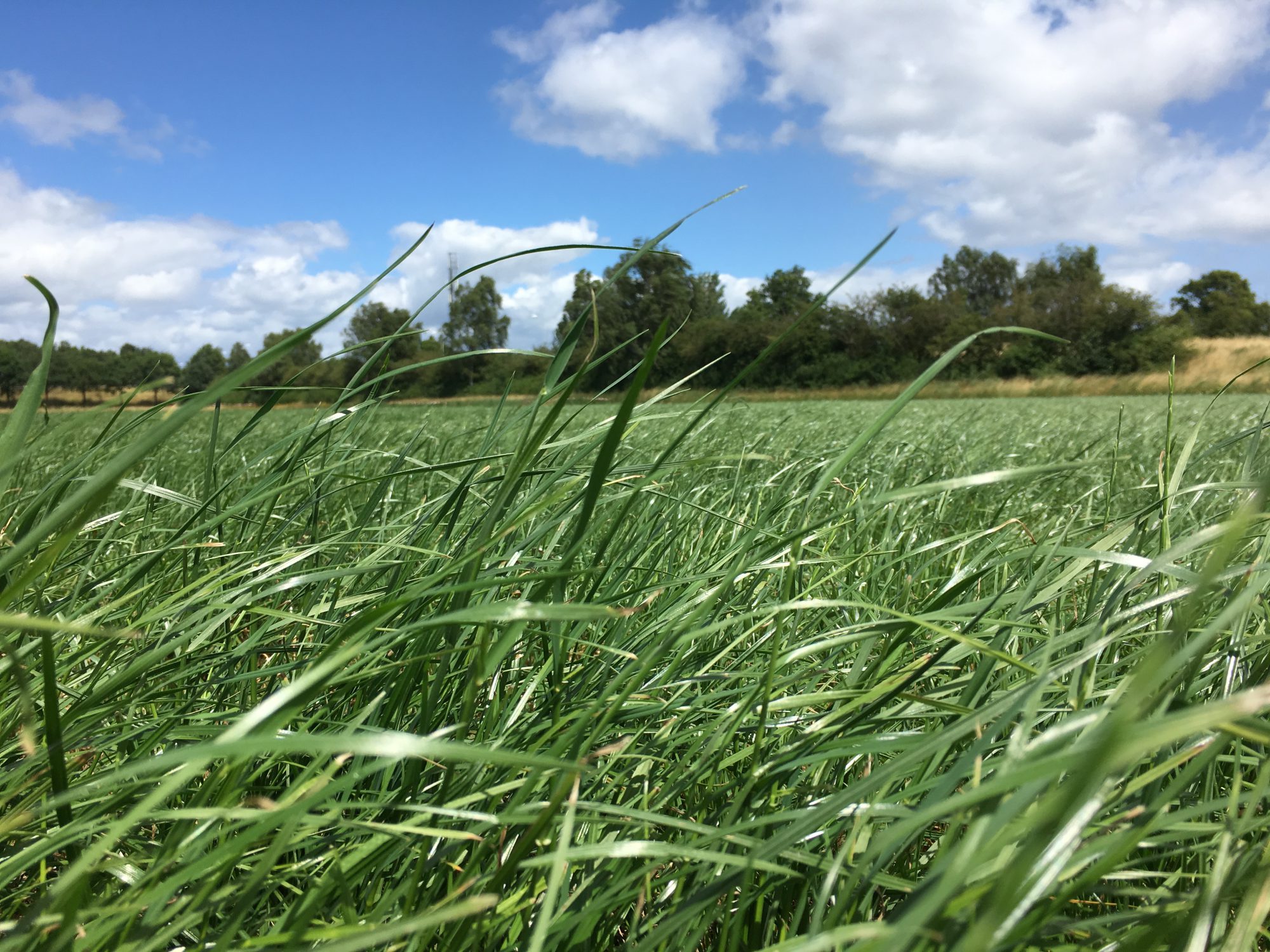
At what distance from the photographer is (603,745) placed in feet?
2.35

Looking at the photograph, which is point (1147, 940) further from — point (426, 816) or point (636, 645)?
point (636, 645)

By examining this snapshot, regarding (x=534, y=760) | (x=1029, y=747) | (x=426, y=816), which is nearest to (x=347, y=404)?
(x=426, y=816)

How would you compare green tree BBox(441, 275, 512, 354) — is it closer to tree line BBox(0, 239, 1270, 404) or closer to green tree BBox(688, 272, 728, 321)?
tree line BBox(0, 239, 1270, 404)

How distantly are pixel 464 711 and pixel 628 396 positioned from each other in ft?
0.74

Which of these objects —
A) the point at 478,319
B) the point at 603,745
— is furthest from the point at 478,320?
the point at 603,745

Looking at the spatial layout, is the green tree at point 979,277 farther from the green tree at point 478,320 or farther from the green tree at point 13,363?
the green tree at point 13,363

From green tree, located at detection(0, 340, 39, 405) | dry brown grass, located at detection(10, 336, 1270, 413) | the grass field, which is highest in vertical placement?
green tree, located at detection(0, 340, 39, 405)

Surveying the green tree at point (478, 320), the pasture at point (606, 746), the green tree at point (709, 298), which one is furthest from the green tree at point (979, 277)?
the pasture at point (606, 746)

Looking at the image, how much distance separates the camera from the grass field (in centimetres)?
37

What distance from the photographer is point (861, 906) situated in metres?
0.50

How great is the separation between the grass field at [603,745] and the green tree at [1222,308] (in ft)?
160

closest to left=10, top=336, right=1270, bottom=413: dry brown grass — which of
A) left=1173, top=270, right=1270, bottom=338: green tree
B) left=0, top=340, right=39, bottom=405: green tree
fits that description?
left=1173, top=270, right=1270, bottom=338: green tree

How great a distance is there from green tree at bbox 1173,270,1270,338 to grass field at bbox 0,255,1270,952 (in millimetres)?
48618

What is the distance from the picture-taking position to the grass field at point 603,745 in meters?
0.37
